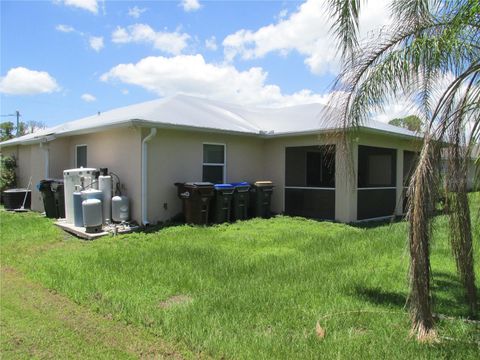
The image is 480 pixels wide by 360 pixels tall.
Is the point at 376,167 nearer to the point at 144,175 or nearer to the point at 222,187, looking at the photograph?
the point at 222,187

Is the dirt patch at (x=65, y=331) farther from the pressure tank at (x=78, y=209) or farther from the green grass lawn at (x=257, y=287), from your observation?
the pressure tank at (x=78, y=209)

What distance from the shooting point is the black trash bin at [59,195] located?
1348 centimetres

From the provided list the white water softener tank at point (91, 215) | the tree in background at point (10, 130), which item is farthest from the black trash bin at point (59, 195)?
the tree in background at point (10, 130)

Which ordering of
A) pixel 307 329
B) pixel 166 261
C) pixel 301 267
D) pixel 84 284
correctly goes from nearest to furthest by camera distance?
pixel 307 329 → pixel 84 284 → pixel 301 267 → pixel 166 261

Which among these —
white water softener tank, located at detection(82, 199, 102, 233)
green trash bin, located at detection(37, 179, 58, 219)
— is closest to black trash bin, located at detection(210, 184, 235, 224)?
white water softener tank, located at detection(82, 199, 102, 233)

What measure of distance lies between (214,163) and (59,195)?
498cm

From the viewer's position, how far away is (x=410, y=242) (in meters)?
4.30

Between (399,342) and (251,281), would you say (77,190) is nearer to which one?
(251,281)

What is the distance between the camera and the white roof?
1235 cm

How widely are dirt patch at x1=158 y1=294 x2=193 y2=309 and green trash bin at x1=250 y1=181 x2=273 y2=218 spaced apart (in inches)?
308

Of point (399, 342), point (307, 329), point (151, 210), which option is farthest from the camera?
point (151, 210)

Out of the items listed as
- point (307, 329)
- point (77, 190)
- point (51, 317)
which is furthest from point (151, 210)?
point (307, 329)

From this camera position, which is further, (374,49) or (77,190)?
(77,190)

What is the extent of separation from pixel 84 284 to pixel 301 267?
11.3ft
